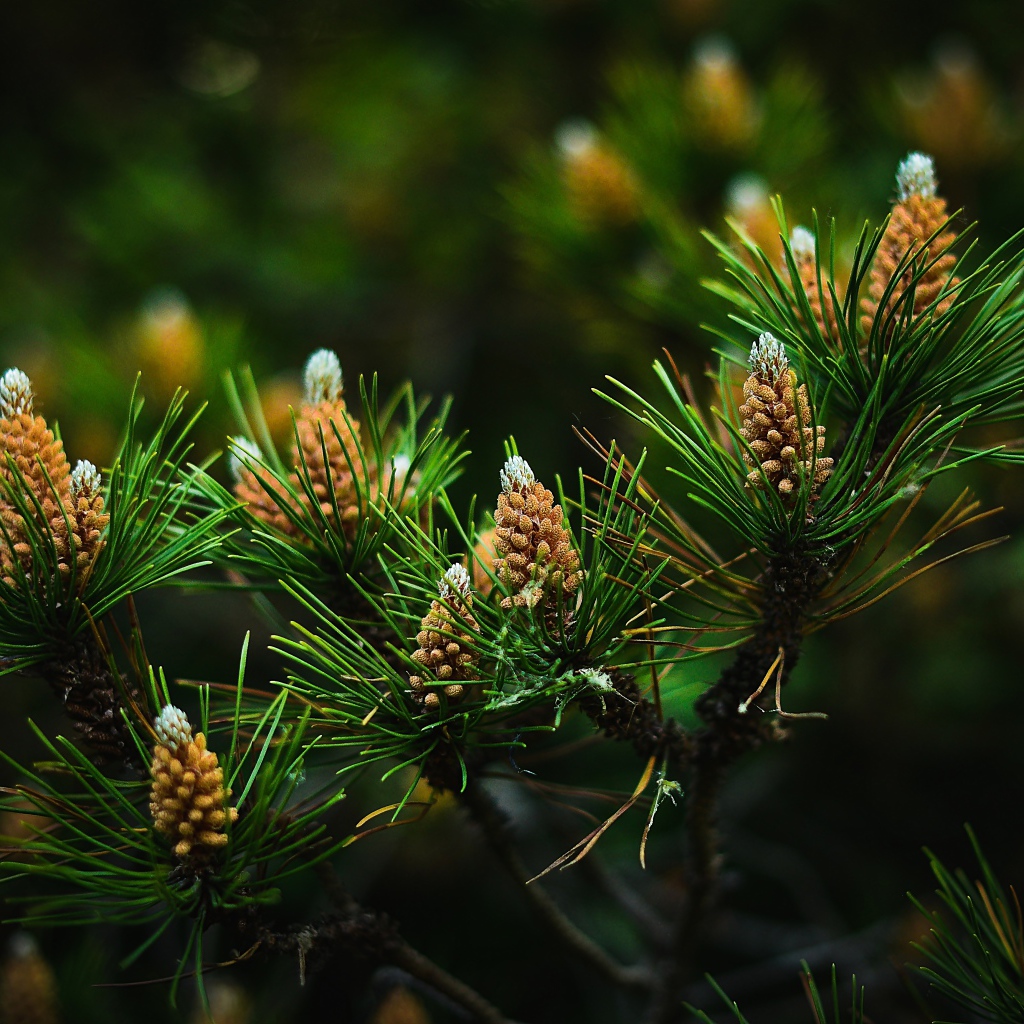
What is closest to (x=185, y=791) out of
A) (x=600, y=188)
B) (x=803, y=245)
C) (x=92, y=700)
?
(x=92, y=700)

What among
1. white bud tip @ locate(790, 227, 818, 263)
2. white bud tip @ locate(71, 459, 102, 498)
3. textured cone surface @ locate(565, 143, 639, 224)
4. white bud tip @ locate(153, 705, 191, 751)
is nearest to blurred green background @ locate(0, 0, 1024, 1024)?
textured cone surface @ locate(565, 143, 639, 224)

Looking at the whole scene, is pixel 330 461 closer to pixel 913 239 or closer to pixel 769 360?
pixel 769 360

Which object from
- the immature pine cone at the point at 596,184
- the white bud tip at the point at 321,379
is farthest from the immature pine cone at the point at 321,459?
the immature pine cone at the point at 596,184

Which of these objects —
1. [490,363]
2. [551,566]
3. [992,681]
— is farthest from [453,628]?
[490,363]

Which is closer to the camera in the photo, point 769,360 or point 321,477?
point 769,360

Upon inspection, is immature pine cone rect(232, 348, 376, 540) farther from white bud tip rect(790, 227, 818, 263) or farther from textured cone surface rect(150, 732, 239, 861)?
white bud tip rect(790, 227, 818, 263)

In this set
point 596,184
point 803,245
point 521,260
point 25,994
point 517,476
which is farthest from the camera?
point 521,260

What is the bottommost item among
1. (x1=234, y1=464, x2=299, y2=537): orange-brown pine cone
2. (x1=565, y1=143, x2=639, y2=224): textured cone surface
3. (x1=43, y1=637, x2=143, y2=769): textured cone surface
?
(x1=43, y1=637, x2=143, y2=769): textured cone surface
